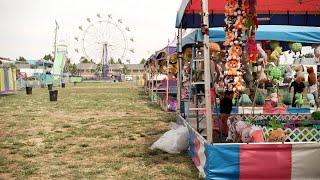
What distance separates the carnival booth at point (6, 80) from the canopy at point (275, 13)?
71.5 feet

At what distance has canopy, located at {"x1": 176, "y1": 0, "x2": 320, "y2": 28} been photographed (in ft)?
33.3

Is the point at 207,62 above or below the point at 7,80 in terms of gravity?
above

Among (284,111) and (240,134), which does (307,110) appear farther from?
(240,134)

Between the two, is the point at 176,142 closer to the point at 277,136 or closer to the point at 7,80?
the point at 277,136

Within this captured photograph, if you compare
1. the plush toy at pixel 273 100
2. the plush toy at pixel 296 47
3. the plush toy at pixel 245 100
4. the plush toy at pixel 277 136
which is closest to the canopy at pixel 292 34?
the plush toy at pixel 296 47

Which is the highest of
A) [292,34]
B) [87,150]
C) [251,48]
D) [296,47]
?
[292,34]

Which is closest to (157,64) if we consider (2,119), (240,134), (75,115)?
(75,115)

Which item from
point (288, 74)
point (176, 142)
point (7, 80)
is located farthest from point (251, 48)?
point (7, 80)

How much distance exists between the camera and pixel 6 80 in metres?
29.9

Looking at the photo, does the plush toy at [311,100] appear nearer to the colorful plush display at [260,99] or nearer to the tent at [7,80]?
the colorful plush display at [260,99]

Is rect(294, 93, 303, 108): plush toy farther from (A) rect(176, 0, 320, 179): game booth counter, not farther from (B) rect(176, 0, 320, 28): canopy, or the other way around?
(B) rect(176, 0, 320, 28): canopy

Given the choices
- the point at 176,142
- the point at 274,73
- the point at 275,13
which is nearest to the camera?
the point at 176,142

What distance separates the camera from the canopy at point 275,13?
10141 mm

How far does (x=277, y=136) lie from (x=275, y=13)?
5258 millimetres
